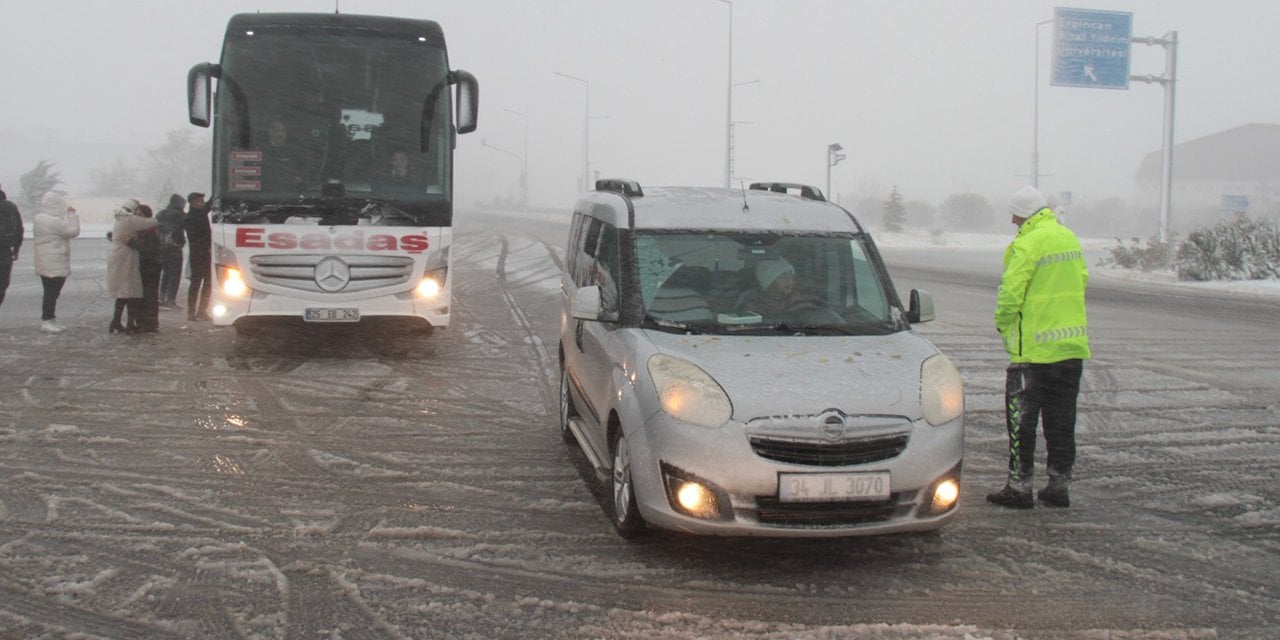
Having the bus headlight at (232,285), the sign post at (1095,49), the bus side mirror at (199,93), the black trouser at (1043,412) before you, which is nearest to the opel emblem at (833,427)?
the black trouser at (1043,412)

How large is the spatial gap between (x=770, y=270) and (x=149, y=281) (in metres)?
9.19

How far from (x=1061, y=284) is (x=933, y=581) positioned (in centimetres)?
193

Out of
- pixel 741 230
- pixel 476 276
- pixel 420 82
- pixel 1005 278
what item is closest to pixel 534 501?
pixel 741 230

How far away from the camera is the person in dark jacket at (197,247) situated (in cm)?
1373

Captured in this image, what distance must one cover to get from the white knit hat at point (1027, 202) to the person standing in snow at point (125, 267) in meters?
9.80

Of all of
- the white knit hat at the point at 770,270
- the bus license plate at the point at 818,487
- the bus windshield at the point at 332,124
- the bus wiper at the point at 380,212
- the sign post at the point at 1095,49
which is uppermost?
the sign post at the point at 1095,49

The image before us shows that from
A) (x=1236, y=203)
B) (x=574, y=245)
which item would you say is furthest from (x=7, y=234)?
(x=1236, y=203)

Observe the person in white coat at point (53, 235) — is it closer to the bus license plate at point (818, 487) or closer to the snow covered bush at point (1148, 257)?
the bus license plate at point (818, 487)

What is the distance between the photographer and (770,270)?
6156 millimetres

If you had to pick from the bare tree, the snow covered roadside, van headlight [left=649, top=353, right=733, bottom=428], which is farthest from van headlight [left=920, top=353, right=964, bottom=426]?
the bare tree

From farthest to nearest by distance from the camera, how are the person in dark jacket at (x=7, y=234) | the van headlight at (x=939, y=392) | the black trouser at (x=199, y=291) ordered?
the black trouser at (x=199, y=291) → the person in dark jacket at (x=7, y=234) → the van headlight at (x=939, y=392)

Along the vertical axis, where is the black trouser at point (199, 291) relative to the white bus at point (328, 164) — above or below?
below

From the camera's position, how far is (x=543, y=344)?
1251 centimetres

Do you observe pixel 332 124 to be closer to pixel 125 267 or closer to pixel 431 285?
pixel 431 285
